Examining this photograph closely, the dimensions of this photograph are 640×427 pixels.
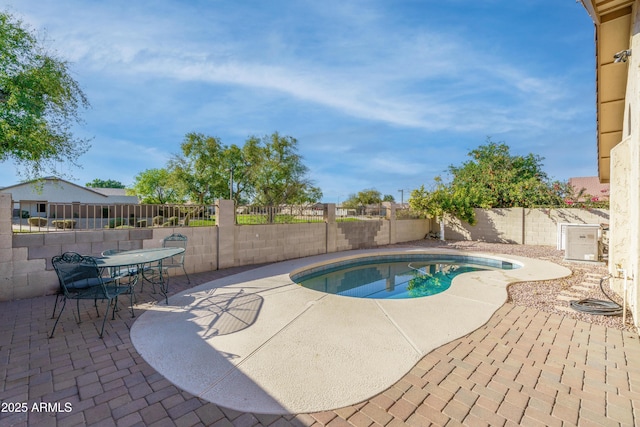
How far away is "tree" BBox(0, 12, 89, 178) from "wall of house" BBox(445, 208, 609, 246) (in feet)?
51.8

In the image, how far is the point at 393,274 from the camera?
8180mm

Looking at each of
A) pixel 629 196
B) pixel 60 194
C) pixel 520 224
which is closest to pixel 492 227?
pixel 520 224

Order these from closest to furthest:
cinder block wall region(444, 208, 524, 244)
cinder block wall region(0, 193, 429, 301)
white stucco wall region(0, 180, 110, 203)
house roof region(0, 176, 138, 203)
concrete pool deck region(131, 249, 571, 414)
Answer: concrete pool deck region(131, 249, 571, 414)
cinder block wall region(0, 193, 429, 301)
house roof region(0, 176, 138, 203)
cinder block wall region(444, 208, 524, 244)
white stucco wall region(0, 180, 110, 203)

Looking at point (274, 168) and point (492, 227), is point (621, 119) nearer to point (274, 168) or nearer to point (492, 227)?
point (492, 227)

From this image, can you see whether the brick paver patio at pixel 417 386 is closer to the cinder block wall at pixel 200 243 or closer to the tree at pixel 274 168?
the cinder block wall at pixel 200 243

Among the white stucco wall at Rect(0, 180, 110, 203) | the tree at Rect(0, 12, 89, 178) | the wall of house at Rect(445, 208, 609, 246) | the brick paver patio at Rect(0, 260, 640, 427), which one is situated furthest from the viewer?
the white stucco wall at Rect(0, 180, 110, 203)

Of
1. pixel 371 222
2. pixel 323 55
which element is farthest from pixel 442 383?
pixel 323 55

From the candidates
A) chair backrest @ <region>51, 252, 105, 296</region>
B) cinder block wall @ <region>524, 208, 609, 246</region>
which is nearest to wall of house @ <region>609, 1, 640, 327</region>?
chair backrest @ <region>51, 252, 105, 296</region>

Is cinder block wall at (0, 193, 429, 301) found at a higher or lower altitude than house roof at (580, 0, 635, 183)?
lower

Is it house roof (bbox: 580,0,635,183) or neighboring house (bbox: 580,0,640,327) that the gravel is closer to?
neighboring house (bbox: 580,0,640,327)

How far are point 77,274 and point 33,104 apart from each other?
6.01 m

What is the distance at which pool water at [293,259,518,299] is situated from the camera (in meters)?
6.48

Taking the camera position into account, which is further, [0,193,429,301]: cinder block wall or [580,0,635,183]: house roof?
[0,193,429,301]: cinder block wall

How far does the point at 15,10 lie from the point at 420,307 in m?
11.4
